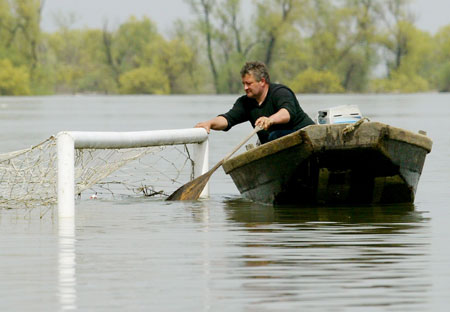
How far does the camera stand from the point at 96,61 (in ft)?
395

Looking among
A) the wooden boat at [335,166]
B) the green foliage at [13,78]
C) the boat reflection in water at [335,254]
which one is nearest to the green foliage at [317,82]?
the green foliage at [13,78]

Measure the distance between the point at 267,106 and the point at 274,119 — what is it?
52cm

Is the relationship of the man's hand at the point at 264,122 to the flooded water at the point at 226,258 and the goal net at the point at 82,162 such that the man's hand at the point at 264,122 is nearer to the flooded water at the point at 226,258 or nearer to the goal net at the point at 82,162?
the flooded water at the point at 226,258

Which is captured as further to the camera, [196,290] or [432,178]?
A: [432,178]

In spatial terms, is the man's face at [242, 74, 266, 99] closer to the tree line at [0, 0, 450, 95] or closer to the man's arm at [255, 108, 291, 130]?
the man's arm at [255, 108, 291, 130]

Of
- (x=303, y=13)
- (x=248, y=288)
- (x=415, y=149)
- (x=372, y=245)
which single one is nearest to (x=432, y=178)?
(x=415, y=149)

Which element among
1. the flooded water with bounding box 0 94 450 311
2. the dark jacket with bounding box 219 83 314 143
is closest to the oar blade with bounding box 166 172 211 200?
the flooded water with bounding box 0 94 450 311

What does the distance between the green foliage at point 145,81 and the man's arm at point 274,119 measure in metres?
95.9

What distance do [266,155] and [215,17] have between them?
94.3 meters

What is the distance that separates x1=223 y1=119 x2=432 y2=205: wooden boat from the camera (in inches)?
478

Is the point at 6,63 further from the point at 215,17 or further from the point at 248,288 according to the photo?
the point at 248,288

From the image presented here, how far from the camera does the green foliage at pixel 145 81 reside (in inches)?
4284

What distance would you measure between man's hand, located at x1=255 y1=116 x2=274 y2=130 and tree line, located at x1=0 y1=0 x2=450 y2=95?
3538 inches

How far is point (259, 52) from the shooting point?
10681 centimetres
